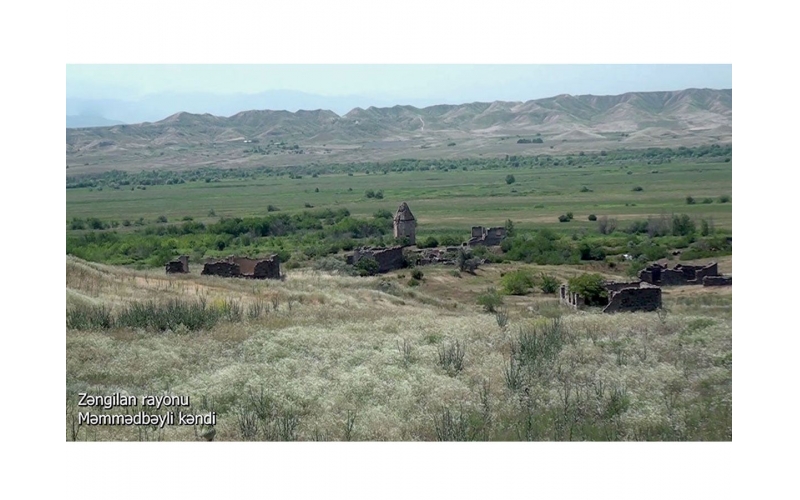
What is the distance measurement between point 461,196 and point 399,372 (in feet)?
180

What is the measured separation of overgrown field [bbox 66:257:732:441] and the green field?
2980 cm

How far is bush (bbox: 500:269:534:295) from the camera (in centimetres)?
2414

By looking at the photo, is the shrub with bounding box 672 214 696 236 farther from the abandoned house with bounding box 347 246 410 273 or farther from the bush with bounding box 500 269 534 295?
the bush with bounding box 500 269 534 295

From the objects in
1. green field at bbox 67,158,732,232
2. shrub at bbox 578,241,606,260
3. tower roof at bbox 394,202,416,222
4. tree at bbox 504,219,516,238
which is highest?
green field at bbox 67,158,732,232

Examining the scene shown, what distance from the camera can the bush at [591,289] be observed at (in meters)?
19.1

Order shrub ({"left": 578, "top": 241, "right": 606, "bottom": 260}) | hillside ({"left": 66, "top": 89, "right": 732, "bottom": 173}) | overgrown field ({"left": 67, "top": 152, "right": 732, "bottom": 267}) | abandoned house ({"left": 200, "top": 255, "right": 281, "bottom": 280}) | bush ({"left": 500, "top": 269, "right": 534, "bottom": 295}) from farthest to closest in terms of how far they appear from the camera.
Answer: hillside ({"left": 66, "top": 89, "right": 732, "bottom": 173}) → overgrown field ({"left": 67, "top": 152, "right": 732, "bottom": 267}) → shrub ({"left": 578, "top": 241, "right": 606, "bottom": 260}) → bush ({"left": 500, "top": 269, "right": 534, "bottom": 295}) → abandoned house ({"left": 200, "top": 255, "right": 281, "bottom": 280})

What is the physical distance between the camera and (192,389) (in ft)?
30.0

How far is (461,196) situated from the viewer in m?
64.3

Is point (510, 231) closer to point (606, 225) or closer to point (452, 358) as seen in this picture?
point (606, 225)

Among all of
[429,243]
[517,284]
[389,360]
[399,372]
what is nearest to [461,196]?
[429,243]

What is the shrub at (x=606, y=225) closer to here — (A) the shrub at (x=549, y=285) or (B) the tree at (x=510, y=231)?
(B) the tree at (x=510, y=231)

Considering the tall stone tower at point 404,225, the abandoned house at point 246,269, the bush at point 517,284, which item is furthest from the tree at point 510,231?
the abandoned house at point 246,269

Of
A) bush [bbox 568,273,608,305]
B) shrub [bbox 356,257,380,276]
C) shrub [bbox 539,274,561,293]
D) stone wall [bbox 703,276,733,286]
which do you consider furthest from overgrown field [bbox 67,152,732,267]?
bush [bbox 568,273,608,305]

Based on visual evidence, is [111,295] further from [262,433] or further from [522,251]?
[522,251]
